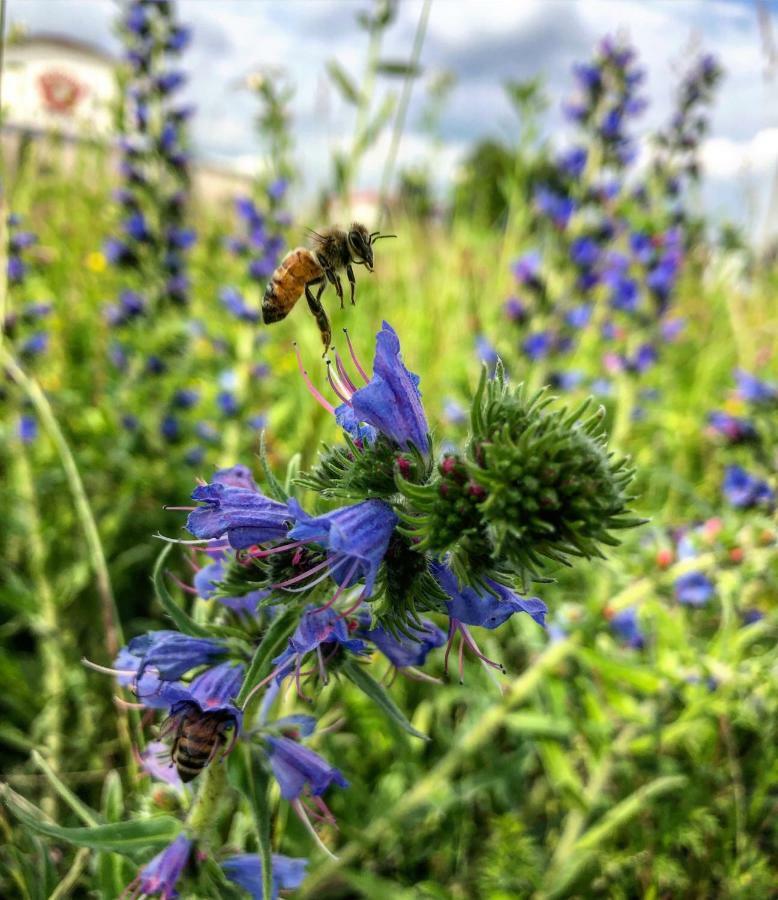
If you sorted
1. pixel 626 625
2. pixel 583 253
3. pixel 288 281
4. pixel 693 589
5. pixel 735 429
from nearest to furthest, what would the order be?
pixel 288 281
pixel 693 589
pixel 626 625
pixel 735 429
pixel 583 253

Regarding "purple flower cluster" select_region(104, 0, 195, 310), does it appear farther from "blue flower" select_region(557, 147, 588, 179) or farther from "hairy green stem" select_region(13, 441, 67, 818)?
"blue flower" select_region(557, 147, 588, 179)

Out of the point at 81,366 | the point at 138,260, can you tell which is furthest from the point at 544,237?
the point at 81,366

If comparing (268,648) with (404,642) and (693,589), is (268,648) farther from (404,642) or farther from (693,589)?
(693,589)

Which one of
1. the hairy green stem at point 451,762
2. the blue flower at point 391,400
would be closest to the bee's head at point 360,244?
the blue flower at point 391,400

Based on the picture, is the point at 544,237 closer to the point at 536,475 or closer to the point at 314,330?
the point at 314,330

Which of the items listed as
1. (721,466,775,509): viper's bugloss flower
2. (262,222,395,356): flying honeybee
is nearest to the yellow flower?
(262,222,395,356): flying honeybee

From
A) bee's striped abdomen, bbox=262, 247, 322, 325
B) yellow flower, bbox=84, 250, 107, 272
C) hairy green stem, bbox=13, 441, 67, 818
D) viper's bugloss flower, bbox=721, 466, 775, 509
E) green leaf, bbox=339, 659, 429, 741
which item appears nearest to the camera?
green leaf, bbox=339, 659, 429, 741

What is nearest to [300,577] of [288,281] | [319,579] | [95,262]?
[319,579]

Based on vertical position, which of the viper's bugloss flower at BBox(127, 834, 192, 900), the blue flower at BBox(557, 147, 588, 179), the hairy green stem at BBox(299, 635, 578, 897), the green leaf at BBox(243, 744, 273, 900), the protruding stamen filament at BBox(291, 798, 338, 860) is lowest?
the hairy green stem at BBox(299, 635, 578, 897)
